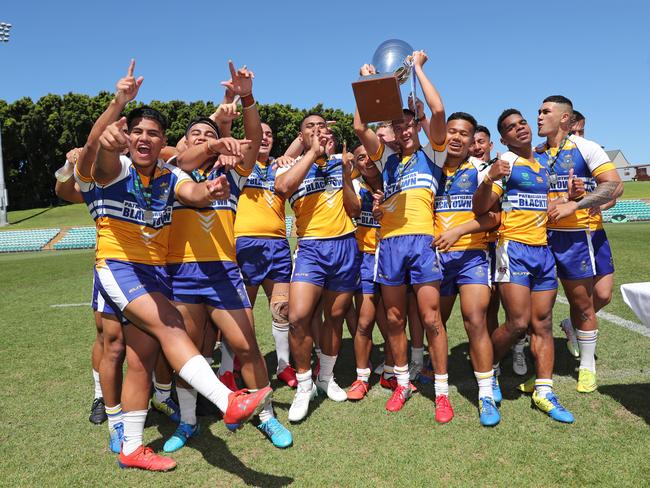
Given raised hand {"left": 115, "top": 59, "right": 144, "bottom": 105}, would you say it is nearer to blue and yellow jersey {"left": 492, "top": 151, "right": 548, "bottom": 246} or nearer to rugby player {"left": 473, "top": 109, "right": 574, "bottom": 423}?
rugby player {"left": 473, "top": 109, "right": 574, "bottom": 423}

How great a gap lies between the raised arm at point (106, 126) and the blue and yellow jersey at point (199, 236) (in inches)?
28.2

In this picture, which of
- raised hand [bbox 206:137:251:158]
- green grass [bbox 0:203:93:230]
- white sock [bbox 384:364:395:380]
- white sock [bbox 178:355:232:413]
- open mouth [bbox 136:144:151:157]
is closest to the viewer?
white sock [bbox 178:355:232:413]

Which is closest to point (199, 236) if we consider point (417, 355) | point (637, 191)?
point (417, 355)

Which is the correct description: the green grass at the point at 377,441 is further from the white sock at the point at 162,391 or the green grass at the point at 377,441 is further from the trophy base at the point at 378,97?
the trophy base at the point at 378,97

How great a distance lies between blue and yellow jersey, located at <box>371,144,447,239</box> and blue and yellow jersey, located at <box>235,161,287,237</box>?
1.29m

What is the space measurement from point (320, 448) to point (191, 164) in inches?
94.0

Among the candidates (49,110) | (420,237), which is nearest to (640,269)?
(420,237)

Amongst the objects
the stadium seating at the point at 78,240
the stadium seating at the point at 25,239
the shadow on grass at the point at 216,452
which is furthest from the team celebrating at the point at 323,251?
the stadium seating at the point at 25,239

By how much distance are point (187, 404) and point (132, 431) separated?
54 centimetres

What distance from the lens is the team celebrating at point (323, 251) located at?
3525mm

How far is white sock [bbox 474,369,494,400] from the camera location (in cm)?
418

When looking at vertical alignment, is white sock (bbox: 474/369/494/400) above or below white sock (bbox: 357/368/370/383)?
above

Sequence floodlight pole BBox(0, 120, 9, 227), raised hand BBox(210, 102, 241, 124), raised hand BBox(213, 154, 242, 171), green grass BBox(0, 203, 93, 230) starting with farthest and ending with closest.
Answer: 1. green grass BBox(0, 203, 93, 230)
2. floodlight pole BBox(0, 120, 9, 227)
3. raised hand BBox(210, 102, 241, 124)
4. raised hand BBox(213, 154, 242, 171)

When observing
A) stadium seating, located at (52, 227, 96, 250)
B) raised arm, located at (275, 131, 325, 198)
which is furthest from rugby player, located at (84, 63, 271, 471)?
stadium seating, located at (52, 227, 96, 250)
